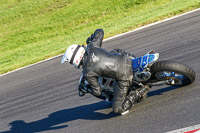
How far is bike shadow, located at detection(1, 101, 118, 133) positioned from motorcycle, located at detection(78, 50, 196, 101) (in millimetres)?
635

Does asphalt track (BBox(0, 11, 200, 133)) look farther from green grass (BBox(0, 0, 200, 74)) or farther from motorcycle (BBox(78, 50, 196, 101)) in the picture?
green grass (BBox(0, 0, 200, 74))

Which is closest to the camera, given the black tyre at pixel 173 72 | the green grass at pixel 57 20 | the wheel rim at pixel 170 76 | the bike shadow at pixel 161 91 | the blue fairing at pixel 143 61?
the black tyre at pixel 173 72

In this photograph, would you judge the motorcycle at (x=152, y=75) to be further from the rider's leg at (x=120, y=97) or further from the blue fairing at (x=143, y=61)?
the rider's leg at (x=120, y=97)

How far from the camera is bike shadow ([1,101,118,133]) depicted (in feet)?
23.0

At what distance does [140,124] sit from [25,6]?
2789 cm

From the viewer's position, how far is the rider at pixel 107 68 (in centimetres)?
585

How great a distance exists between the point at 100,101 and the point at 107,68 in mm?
1758

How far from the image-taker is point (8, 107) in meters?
9.19

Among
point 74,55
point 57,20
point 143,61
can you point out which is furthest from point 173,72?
point 57,20

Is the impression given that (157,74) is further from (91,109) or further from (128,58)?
(91,109)

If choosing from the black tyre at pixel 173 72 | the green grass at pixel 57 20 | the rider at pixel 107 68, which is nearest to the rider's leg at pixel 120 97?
the rider at pixel 107 68

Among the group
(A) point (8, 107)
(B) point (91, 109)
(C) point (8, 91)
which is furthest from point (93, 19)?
(B) point (91, 109)

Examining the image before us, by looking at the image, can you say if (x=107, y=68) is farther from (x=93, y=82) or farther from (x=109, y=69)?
(x=93, y=82)

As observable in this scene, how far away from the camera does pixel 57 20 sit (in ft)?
82.3
